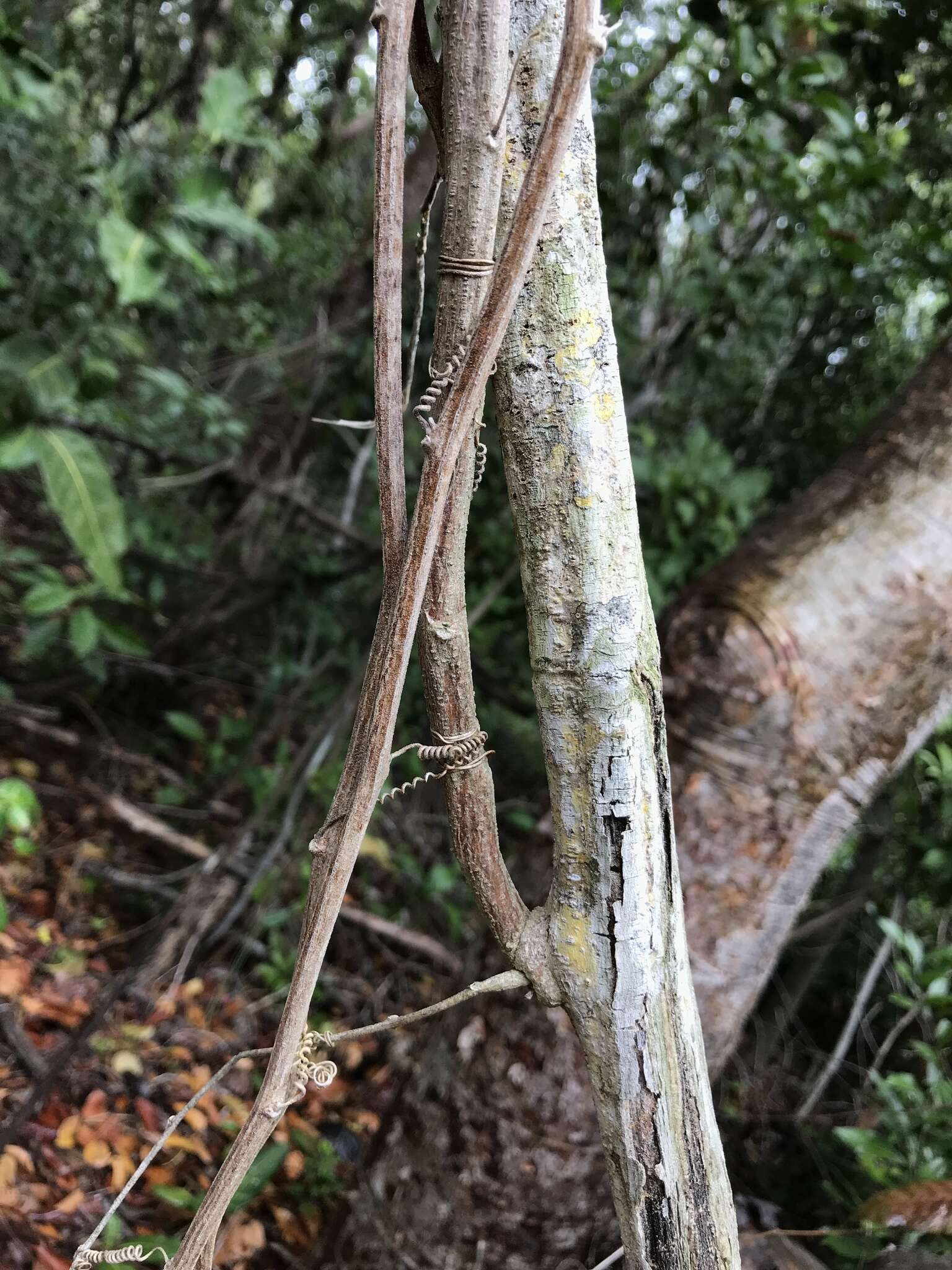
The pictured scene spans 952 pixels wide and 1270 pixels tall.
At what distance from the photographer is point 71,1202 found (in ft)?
4.46

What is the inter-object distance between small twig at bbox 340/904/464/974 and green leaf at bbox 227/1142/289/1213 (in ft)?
3.39

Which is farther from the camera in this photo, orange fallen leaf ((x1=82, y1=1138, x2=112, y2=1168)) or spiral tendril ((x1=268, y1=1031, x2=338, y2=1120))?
orange fallen leaf ((x1=82, y1=1138, x2=112, y2=1168))

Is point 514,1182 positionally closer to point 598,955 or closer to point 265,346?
point 598,955

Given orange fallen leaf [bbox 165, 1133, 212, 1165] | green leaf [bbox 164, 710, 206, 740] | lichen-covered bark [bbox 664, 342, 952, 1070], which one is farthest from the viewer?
green leaf [bbox 164, 710, 206, 740]

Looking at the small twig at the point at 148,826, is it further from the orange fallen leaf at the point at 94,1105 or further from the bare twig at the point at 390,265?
the bare twig at the point at 390,265

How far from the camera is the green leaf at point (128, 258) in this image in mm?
1829

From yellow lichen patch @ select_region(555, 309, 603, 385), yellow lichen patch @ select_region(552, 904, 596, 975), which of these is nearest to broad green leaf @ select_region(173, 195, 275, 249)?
yellow lichen patch @ select_region(555, 309, 603, 385)

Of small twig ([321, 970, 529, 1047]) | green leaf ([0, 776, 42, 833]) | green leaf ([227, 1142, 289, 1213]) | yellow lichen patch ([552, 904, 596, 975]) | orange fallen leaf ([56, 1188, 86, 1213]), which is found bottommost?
orange fallen leaf ([56, 1188, 86, 1213])

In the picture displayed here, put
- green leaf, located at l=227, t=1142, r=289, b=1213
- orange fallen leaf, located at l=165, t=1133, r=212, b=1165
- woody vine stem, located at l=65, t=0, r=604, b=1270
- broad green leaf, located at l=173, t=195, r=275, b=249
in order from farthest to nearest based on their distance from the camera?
broad green leaf, located at l=173, t=195, r=275, b=249
orange fallen leaf, located at l=165, t=1133, r=212, b=1165
green leaf, located at l=227, t=1142, r=289, b=1213
woody vine stem, located at l=65, t=0, r=604, b=1270

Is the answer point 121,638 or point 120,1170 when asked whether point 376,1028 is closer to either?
point 120,1170

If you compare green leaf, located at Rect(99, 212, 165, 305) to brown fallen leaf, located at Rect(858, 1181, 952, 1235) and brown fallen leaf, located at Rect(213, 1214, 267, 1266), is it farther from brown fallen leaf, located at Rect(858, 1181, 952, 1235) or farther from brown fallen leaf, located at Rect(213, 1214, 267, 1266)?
brown fallen leaf, located at Rect(858, 1181, 952, 1235)

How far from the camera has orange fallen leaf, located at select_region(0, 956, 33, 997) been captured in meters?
1.74

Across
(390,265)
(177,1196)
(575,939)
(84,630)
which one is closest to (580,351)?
(390,265)

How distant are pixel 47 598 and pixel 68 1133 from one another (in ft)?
4.01
